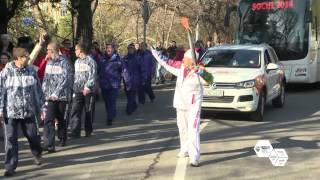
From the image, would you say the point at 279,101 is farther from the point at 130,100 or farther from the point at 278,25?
the point at 278,25

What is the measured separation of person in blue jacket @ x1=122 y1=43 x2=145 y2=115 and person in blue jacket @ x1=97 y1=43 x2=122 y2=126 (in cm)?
168

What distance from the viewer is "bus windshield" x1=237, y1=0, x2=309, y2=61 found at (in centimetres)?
2039

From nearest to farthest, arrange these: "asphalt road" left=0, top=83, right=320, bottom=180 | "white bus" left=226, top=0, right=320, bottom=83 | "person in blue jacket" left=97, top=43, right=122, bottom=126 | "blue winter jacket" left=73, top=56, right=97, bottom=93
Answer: "asphalt road" left=0, top=83, right=320, bottom=180, "blue winter jacket" left=73, top=56, right=97, bottom=93, "person in blue jacket" left=97, top=43, right=122, bottom=126, "white bus" left=226, top=0, right=320, bottom=83

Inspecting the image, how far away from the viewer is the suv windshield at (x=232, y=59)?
46.4 ft

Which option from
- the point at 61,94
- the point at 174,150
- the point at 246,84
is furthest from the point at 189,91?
the point at 246,84

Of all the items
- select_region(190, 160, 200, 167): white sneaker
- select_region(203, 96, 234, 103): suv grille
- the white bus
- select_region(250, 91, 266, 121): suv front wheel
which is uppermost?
the white bus

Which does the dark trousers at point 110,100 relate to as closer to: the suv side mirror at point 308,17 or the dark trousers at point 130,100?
the dark trousers at point 130,100

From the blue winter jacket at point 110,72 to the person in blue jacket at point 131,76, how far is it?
1.73 metres

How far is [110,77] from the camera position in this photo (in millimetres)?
12898

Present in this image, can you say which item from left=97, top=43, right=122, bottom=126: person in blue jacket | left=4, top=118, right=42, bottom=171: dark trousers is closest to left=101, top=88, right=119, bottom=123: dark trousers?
left=97, top=43, right=122, bottom=126: person in blue jacket

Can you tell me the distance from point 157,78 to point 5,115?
16.1 metres

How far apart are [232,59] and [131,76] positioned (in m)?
2.41

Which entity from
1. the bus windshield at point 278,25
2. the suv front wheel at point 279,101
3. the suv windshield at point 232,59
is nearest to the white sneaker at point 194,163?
the suv windshield at point 232,59

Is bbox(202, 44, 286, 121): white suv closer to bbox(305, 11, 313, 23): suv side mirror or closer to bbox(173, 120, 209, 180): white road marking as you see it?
bbox(173, 120, 209, 180): white road marking
